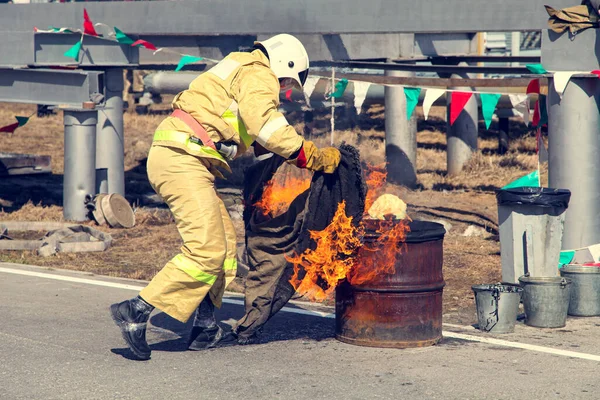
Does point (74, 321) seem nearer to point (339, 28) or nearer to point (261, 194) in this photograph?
point (261, 194)

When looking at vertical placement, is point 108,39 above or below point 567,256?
above

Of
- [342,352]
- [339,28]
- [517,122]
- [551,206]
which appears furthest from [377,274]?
[517,122]

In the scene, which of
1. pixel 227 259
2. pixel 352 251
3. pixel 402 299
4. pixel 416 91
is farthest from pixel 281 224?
pixel 416 91

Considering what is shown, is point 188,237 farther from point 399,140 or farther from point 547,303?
point 399,140

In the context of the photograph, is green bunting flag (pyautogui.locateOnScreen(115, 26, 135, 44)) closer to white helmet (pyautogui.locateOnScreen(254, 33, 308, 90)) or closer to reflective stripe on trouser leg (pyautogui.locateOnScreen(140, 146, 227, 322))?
white helmet (pyautogui.locateOnScreen(254, 33, 308, 90))

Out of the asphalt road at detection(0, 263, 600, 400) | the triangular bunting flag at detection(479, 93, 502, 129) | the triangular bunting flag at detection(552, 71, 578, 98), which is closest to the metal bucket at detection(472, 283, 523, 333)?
the asphalt road at detection(0, 263, 600, 400)

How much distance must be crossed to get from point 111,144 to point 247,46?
2.69 meters

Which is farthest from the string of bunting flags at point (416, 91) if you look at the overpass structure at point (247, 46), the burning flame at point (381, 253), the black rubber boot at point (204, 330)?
the black rubber boot at point (204, 330)

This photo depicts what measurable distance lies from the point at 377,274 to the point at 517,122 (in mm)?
15936

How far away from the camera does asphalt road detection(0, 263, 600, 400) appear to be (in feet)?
19.6

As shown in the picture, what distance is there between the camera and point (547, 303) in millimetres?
7941

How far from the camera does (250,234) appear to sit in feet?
24.6

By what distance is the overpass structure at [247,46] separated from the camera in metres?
10.4

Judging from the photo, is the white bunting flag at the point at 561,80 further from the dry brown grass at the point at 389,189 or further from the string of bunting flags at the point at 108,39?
the string of bunting flags at the point at 108,39
